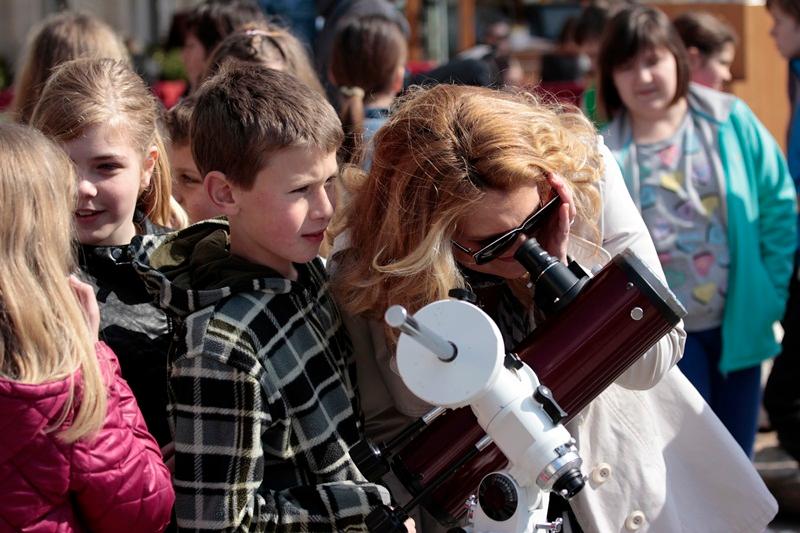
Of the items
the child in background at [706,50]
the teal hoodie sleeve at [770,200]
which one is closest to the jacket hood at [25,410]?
the teal hoodie sleeve at [770,200]

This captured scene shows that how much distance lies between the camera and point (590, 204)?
205cm

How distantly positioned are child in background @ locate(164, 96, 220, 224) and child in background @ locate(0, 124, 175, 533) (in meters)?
1.06

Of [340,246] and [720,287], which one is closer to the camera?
[340,246]

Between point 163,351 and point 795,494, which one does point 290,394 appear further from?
point 795,494

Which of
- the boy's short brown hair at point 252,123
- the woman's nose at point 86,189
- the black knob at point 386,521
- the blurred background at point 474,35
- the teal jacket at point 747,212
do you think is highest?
the boy's short brown hair at point 252,123

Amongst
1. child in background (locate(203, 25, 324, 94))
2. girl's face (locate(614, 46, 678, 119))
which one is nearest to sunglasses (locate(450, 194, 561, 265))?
child in background (locate(203, 25, 324, 94))

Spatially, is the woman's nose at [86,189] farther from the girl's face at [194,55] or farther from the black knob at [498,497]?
the girl's face at [194,55]

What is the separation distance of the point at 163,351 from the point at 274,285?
38 cm

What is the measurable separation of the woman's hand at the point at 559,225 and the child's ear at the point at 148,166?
94 centimetres

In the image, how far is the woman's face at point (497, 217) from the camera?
195 centimetres

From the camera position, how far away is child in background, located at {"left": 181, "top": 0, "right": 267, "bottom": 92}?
14.0ft

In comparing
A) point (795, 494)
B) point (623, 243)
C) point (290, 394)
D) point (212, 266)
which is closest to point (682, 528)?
point (623, 243)

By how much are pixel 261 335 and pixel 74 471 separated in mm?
366

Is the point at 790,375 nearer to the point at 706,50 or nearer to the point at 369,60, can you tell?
the point at 706,50
